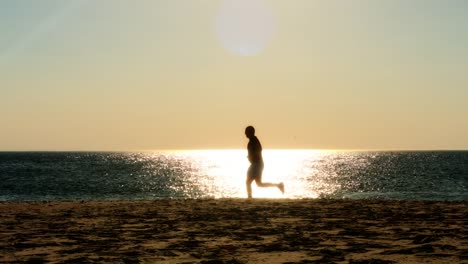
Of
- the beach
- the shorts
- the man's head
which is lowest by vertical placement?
the beach

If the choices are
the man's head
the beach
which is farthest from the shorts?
the beach

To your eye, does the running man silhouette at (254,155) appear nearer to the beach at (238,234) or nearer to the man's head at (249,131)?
the man's head at (249,131)

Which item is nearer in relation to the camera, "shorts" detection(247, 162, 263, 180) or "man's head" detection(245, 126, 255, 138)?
"man's head" detection(245, 126, 255, 138)

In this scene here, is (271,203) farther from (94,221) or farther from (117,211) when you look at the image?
(94,221)

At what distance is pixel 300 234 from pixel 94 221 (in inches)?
202

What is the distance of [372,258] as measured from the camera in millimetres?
7535

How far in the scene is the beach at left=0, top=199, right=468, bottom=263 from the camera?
25.6 ft

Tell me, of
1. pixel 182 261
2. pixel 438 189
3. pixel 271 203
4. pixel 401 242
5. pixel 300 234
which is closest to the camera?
pixel 182 261

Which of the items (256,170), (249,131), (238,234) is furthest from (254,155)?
(238,234)

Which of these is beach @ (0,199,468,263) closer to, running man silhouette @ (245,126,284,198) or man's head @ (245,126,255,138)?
running man silhouette @ (245,126,284,198)

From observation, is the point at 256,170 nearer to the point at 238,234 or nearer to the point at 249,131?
the point at 249,131

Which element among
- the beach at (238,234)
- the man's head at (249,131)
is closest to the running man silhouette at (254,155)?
the man's head at (249,131)

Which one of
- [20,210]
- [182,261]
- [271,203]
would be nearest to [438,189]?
[271,203]

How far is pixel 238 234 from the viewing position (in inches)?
396
